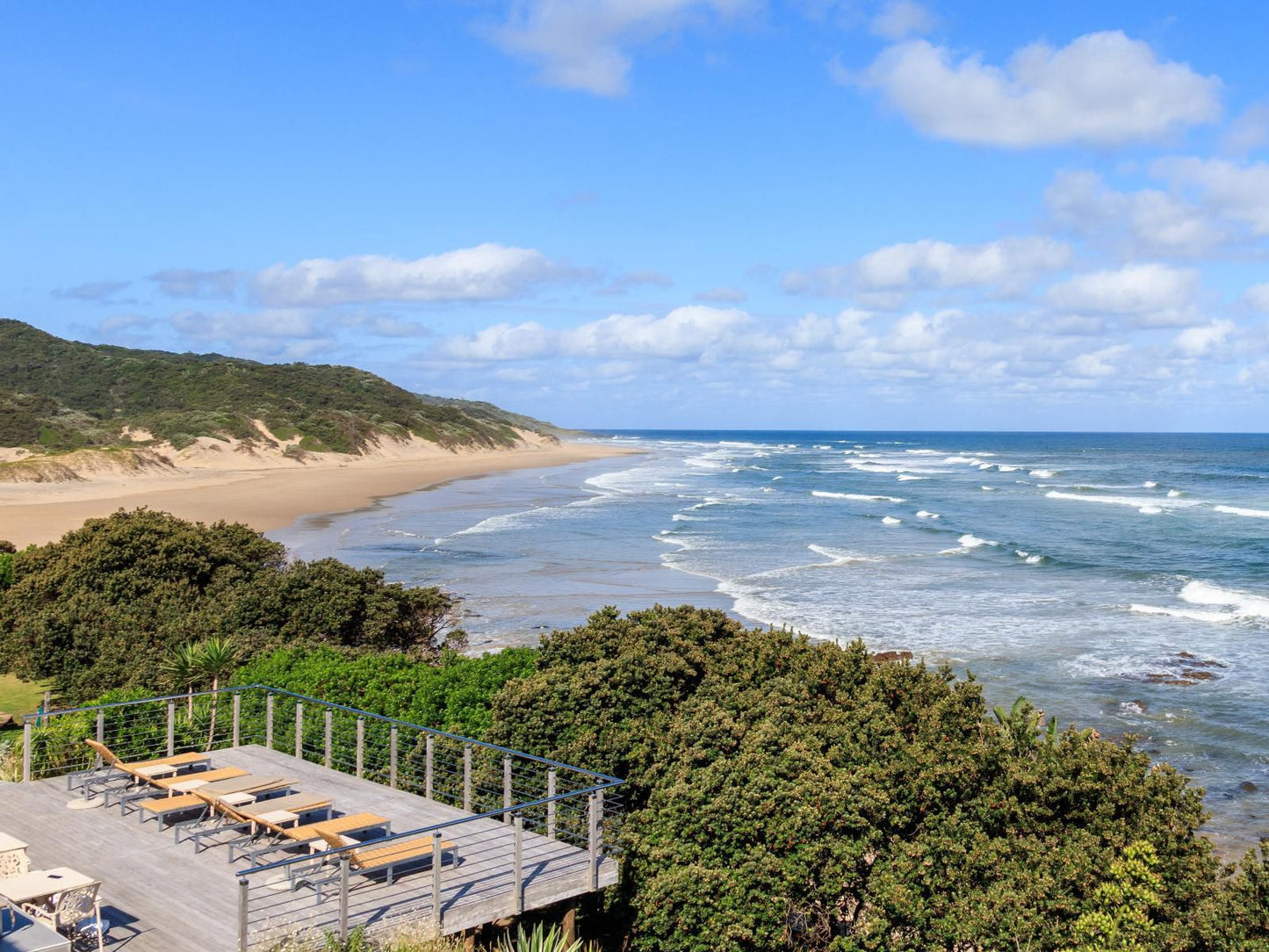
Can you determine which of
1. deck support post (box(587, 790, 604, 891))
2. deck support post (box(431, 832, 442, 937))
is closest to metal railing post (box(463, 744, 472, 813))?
deck support post (box(587, 790, 604, 891))

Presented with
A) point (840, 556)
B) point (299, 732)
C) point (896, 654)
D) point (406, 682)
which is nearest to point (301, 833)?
point (299, 732)

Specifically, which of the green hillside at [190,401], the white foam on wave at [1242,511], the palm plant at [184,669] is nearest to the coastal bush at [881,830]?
the palm plant at [184,669]

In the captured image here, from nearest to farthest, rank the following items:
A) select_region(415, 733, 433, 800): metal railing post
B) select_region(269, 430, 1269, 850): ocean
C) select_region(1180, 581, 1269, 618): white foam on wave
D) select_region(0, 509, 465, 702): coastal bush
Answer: select_region(415, 733, 433, 800): metal railing post
select_region(0, 509, 465, 702): coastal bush
select_region(269, 430, 1269, 850): ocean
select_region(1180, 581, 1269, 618): white foam on wave

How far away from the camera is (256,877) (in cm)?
945

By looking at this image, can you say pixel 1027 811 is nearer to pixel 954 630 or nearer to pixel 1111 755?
pixel 1111 755

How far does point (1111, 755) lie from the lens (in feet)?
35.2

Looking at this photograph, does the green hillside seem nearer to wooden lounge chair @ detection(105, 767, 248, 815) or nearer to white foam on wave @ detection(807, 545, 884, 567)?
white foam on wave @ detection(807, 545, 884, 567)

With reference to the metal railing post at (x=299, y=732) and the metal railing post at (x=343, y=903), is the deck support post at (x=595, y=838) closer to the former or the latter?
the metal railing post at (x=343, y=903)

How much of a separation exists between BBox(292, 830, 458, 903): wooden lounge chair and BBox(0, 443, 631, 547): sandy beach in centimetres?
3312

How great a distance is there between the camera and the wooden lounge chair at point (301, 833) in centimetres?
988

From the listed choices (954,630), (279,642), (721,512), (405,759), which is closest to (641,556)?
(954,630)

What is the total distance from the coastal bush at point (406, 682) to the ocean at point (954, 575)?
8.71m

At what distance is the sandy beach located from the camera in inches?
1847

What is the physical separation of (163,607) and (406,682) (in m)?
8.50
